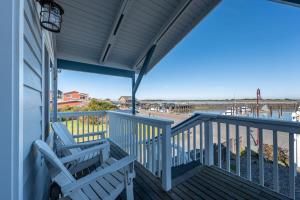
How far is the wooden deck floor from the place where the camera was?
2.08 metres

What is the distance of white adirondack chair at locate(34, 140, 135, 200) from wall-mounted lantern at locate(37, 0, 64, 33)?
108cm

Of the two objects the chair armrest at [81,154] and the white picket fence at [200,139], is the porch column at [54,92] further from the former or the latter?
the chair armrest at [81,154]

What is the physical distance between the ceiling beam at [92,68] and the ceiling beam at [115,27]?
1.46 ft

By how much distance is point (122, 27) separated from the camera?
396 cm

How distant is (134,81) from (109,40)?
6.69 feet

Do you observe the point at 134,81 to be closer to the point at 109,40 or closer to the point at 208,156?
the point at 109,40

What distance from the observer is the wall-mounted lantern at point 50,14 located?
148 cm

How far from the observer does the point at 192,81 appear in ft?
75.8

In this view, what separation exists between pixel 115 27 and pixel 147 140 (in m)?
2.60

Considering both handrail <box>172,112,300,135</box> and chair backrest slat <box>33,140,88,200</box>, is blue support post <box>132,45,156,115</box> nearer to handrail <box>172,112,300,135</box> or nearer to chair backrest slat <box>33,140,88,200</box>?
handrail <box>172,112,300,135</box>

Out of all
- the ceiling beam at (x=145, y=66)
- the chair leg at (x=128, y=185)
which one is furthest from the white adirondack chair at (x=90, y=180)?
the ceiling beam at (x=145, y=66)
